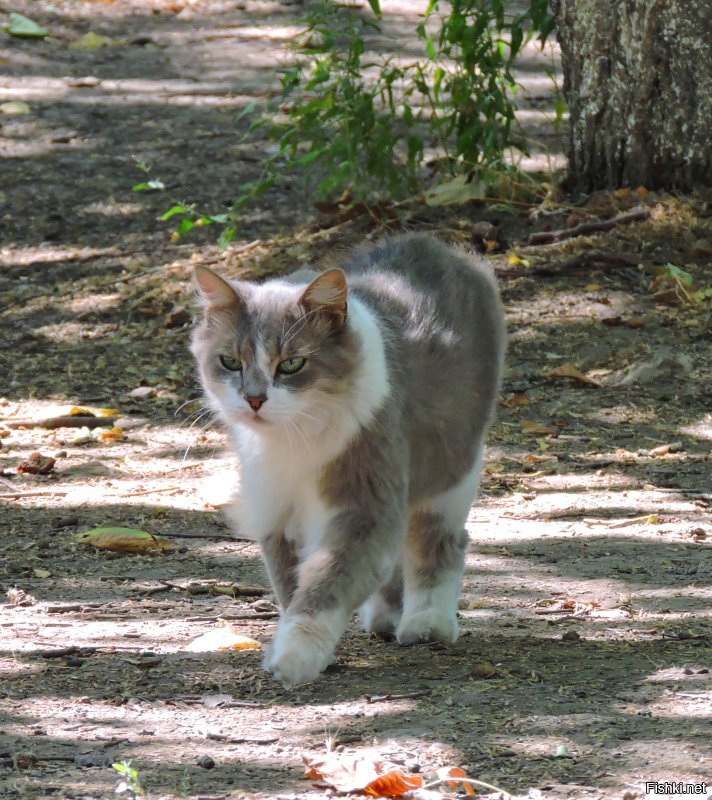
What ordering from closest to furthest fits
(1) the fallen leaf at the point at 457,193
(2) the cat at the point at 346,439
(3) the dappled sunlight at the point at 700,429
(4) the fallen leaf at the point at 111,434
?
(2) the cat at the point at 346,439 → (3) the dappled sunlight at the point at 700,429 → (4) the fallen leaf at the point at 111,434 → (1) the fallen leaf at the point at 457,193

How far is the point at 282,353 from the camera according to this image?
12.1ft

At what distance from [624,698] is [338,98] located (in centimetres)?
489

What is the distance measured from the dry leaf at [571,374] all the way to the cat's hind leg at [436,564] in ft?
7.09

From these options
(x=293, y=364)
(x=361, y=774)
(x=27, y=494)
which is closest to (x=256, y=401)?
(x=293, y=364)

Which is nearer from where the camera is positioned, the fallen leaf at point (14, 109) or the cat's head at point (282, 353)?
the cat's head at point (282, 353)

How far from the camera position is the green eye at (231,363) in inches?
149

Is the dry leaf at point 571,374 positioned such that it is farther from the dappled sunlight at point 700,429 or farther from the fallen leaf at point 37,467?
the fallen leaf at point 37,467

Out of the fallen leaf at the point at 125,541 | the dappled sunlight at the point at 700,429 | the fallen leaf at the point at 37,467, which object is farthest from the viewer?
the dappled sunlight at the point at 700,429

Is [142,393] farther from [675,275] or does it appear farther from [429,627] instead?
[429,627]

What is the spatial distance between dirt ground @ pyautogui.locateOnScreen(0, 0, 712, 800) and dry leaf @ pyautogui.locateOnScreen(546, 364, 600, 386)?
0.02m

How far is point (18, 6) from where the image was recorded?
1162 centimetres

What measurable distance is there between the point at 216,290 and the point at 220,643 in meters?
1.01

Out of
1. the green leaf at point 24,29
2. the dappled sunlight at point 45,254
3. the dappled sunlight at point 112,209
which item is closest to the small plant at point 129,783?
the dappled sunlight at point 45,254

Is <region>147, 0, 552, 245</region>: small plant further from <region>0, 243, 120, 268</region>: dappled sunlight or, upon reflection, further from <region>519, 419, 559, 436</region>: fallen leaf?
<region>519, 419, 559, 436</region>: fallen leaf
